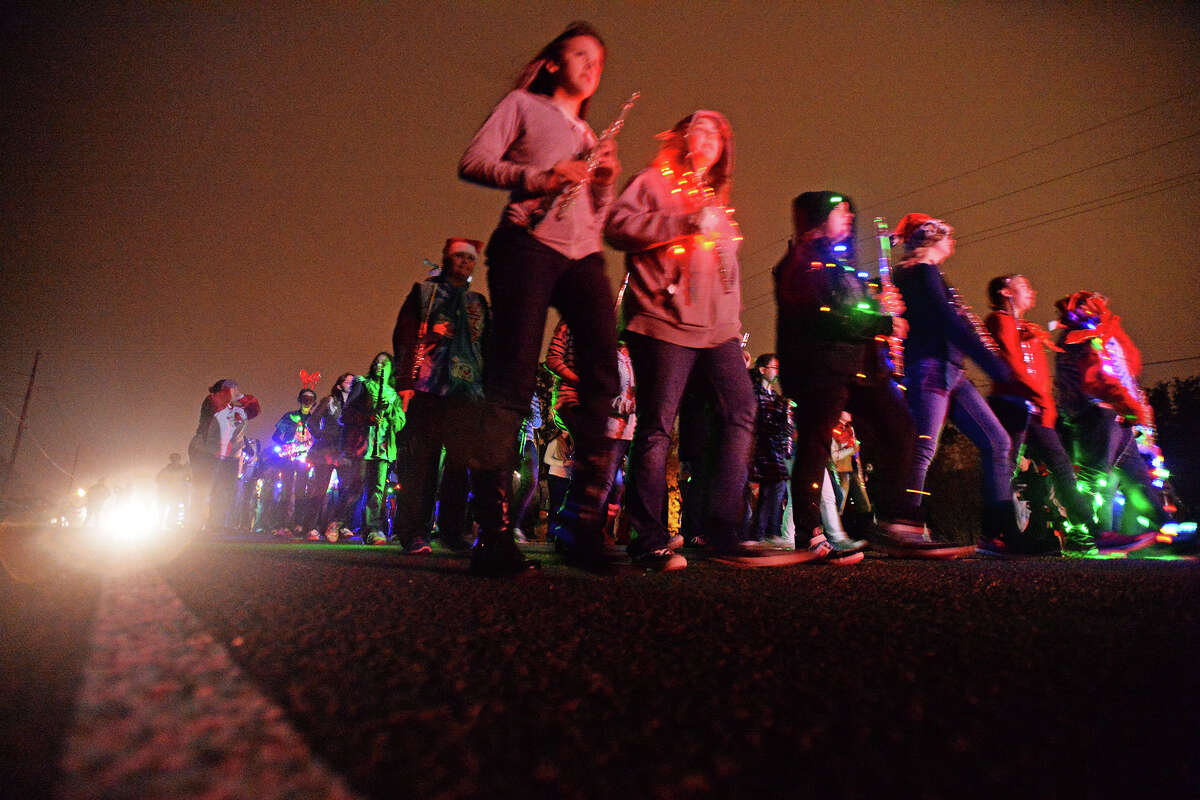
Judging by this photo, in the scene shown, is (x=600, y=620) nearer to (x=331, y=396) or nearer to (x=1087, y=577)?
(x=1087, y=577)

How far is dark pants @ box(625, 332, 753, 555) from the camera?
3.22m

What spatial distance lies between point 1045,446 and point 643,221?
11.8ft

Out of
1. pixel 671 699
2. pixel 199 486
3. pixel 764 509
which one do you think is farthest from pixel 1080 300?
pixel 199 486

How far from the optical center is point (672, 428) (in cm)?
329

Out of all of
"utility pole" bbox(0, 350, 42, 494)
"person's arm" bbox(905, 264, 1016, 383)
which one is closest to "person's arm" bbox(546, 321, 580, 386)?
"person's arm" bbox(905, 264, 1016, 383)

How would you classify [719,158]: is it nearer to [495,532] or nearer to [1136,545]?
[495,532]

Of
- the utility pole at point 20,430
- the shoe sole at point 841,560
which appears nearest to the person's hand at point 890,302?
the shoe sole at point 841,560

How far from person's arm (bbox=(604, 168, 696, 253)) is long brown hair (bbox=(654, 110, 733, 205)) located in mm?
252

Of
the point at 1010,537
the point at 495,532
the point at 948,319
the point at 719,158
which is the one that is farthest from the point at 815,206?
the point at 1010,537

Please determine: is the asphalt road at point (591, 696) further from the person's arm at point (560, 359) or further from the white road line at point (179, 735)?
the person's arm at point (560, 359)

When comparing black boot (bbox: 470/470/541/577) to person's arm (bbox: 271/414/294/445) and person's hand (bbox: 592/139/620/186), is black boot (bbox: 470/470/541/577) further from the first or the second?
person's arm (bbox: 271/414/294/445)

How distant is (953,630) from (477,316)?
368 cm

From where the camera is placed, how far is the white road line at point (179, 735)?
0.64 metres

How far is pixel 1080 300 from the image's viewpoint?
18.5 feet
